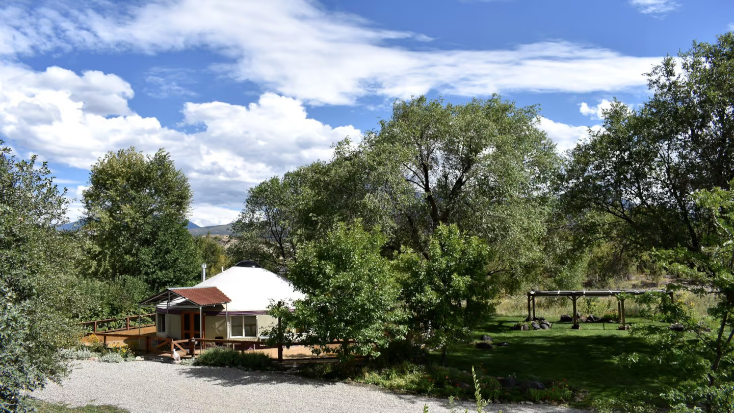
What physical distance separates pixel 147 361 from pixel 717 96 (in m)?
20.5

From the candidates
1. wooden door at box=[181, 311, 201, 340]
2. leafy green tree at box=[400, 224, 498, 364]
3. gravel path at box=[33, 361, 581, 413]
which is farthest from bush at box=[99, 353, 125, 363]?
leafy green tree at box=[400, 224, 498, 364]

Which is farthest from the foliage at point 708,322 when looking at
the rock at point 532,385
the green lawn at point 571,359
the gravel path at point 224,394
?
the rock at point 532,385

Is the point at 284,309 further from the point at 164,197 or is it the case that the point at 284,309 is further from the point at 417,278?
the point at 164,197

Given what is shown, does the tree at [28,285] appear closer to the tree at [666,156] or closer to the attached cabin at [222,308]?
the attached cabin at [222,308]

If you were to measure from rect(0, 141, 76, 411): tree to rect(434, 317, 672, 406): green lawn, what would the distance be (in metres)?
11.2

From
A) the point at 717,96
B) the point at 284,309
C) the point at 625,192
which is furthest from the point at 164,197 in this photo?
the point at 717,96

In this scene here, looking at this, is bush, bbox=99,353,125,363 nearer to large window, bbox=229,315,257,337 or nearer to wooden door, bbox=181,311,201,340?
wooden door, bbox=181,311,201,340

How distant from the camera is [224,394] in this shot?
13.4 m

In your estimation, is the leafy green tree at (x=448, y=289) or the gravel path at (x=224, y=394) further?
the leafy green tree at (x=448, y=289)

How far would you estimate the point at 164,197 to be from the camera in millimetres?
37250

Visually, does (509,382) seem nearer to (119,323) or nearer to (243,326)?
(243,326)

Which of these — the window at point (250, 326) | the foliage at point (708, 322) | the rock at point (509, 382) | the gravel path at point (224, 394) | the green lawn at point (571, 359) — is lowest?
the green lawn at point (571, 359)

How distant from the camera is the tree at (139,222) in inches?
1339

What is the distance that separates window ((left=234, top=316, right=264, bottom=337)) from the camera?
21.1 metres
